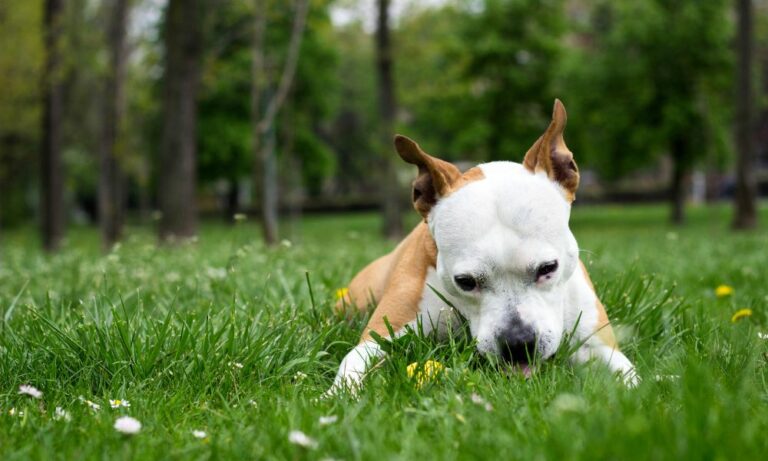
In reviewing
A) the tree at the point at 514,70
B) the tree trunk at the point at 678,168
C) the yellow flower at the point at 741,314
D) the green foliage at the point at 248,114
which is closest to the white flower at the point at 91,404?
the yellow flower at the point at 741,314

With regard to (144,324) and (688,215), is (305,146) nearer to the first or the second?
(688,215)

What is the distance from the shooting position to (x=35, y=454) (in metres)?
1.98

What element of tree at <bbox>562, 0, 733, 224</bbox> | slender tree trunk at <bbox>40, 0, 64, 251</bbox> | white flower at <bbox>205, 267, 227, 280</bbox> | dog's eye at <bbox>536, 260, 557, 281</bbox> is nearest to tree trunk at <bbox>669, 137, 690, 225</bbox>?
tree at <bbox>562, 0, 733, 224</bbox>

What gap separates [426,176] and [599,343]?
3.08 ft

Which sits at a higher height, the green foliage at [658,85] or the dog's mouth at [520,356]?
the green foliage at [658,85]

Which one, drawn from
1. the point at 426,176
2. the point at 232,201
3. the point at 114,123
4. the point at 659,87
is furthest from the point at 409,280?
the point at 232,201

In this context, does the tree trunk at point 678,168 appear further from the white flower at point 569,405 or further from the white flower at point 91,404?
the white flower at point 91,404

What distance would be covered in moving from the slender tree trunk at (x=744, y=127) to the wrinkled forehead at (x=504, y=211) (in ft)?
44.8

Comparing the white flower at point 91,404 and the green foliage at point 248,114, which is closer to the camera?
the white flower at point 91,404

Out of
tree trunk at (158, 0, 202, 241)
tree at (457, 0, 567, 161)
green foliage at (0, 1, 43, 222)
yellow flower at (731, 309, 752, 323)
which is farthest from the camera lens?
tree at (457, 0, 567, 161)

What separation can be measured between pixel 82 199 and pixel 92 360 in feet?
156

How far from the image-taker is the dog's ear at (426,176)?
2.92 meters

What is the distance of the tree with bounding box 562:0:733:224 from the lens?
74.9ft

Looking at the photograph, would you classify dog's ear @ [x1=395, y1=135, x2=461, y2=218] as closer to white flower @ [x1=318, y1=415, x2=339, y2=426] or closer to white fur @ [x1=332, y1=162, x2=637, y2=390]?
white fur @ [x1=332, y1=162, x2=637, y2=390]
